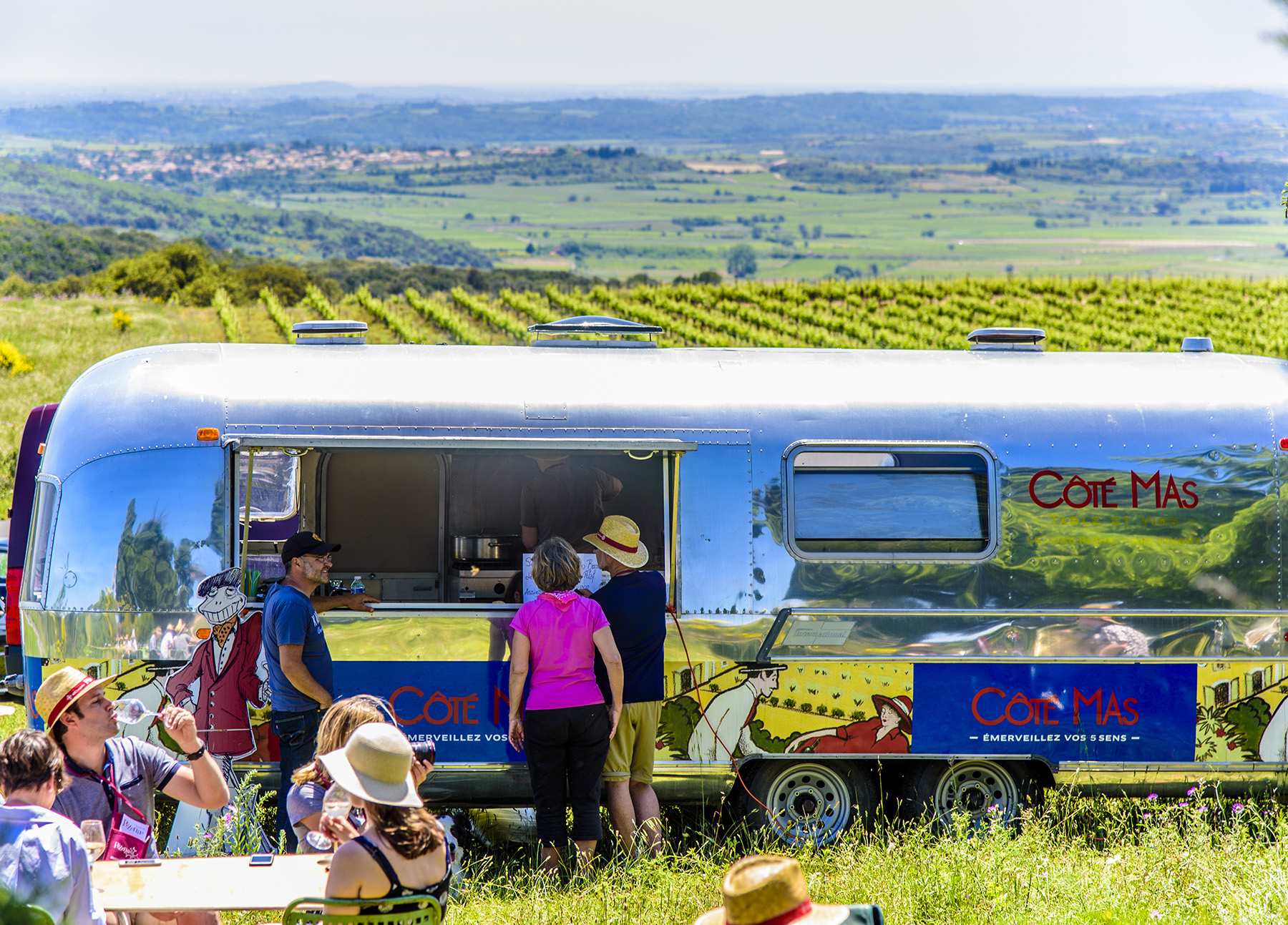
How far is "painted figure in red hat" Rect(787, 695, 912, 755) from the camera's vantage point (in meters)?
6.23

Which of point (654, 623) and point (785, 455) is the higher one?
point (785, 455)

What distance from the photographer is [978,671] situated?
6.21 meters

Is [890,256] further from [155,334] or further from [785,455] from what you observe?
[785,455]

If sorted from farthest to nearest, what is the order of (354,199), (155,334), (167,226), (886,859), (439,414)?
(354,199)
(167,226)
(155,334)
(439,414)
(886,859)

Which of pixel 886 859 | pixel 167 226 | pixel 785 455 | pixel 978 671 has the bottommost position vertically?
pixel 886 859

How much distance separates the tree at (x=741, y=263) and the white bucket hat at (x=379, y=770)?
169m

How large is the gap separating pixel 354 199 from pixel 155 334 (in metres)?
173

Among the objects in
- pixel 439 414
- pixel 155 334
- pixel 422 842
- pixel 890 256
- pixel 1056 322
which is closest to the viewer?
pixel 422 842

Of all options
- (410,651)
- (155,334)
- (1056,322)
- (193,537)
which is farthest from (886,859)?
(1056,322)

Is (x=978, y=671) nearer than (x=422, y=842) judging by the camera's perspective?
No

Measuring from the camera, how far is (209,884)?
4.04 m

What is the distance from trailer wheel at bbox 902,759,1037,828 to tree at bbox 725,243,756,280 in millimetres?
165931

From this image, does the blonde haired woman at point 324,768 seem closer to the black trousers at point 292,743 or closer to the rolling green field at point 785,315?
the black trousers at point 292,743

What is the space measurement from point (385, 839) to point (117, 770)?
1278 mm
